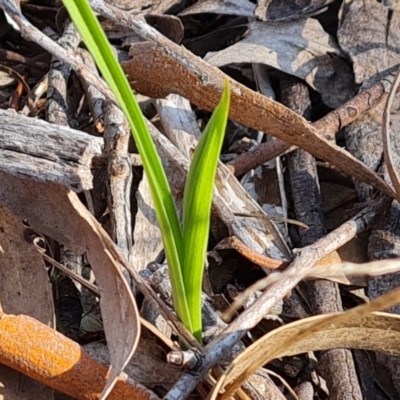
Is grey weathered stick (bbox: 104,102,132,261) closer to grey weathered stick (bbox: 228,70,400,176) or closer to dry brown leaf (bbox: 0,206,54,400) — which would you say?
dry brown leaf (bbox: 0,206,54,400)

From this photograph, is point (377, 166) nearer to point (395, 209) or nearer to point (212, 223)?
point (395, 209)

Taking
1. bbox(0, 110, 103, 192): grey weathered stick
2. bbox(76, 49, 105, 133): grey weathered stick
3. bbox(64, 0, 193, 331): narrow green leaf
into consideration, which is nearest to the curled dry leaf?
bbox(76, 49, 105, 133): grey weathered stick

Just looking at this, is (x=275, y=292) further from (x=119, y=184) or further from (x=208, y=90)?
(x=208, y=90)

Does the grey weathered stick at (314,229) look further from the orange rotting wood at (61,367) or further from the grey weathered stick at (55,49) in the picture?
the grey weathered stick at (55,49)

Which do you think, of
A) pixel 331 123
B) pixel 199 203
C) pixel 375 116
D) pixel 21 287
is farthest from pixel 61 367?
pixel 375 116

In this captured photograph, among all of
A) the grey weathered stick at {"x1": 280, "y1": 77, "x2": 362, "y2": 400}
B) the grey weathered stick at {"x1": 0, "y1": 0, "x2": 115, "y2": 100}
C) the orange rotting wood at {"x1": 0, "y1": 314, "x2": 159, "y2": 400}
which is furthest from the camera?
the grey weathered stick at {"x1": 0, "y1": 0, "x2": 115, "y2": 100}

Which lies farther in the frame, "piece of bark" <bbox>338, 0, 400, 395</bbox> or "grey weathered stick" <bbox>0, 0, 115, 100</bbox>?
"grey weathered stick" <bbox>0, 0, 115, 100</bbox>
